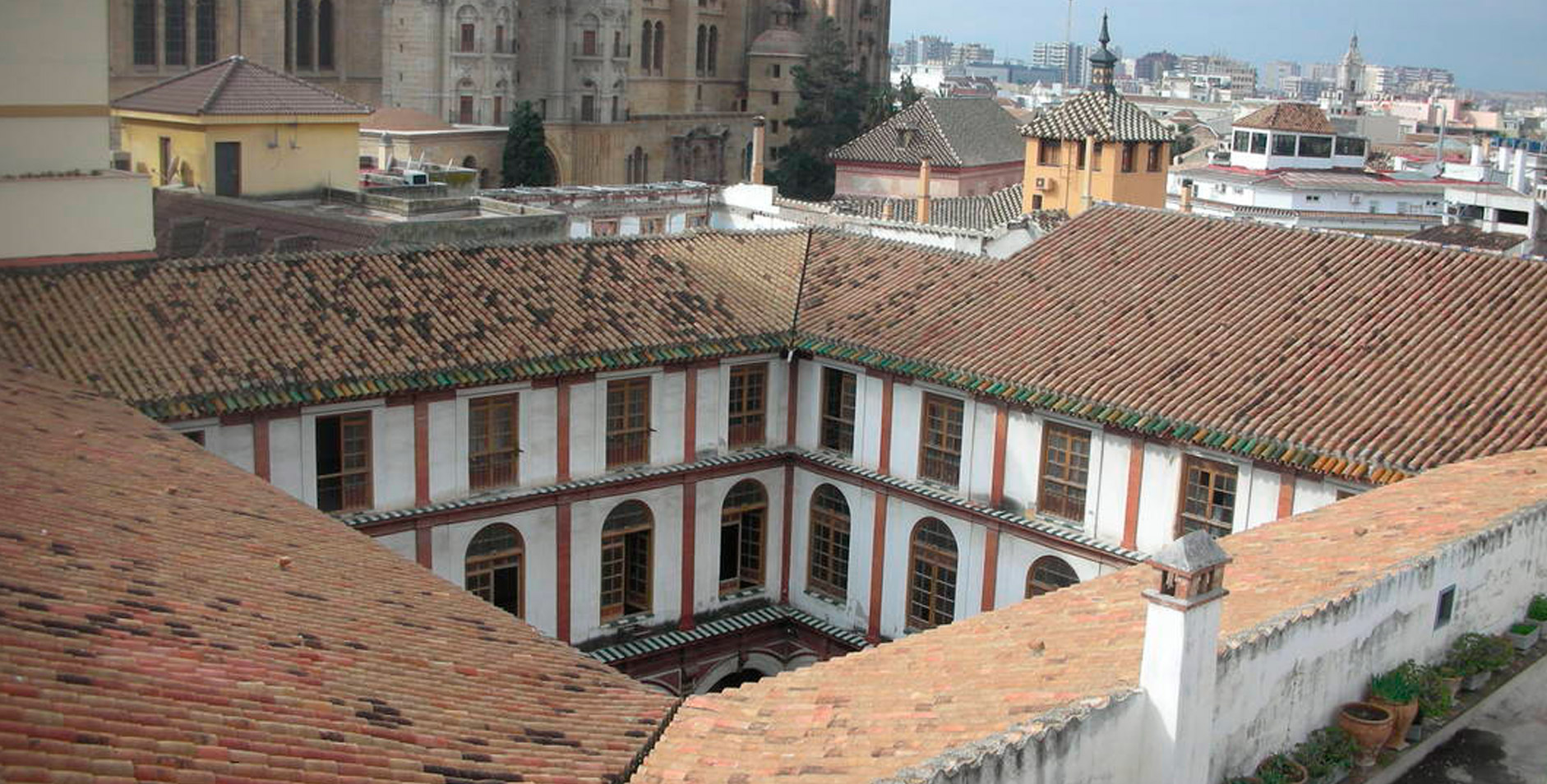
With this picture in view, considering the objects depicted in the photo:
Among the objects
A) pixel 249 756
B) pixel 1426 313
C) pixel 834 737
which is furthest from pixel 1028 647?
pixel 1426 313

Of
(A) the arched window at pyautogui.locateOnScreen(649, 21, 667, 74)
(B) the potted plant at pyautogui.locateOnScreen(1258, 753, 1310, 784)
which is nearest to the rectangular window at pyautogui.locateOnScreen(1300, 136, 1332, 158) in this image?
(A) the arched window at pyautogui.locateOnScreen(649, 21, 667, 74)

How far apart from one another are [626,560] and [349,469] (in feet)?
16.8

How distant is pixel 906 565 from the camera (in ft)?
86.9

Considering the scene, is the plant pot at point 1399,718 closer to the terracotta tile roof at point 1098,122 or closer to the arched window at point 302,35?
the terracotta tile roof at point 1098,122

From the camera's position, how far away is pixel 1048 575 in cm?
2481

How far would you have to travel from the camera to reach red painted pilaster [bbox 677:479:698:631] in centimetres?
2680

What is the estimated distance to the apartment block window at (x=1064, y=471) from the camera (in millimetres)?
24047

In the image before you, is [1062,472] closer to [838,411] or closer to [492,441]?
[838,411]

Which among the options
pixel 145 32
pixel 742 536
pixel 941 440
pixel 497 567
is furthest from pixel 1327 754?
pixel 145 32

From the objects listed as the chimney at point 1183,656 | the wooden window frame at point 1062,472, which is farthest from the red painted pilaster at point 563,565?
the chimney at point 1183,656

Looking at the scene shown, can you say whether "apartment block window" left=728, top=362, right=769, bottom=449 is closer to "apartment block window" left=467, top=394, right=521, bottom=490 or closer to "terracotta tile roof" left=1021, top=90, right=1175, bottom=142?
"apartment block window" left=467, top=394, right=521, bottom=490

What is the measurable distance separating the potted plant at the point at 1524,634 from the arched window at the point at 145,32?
61.7 m

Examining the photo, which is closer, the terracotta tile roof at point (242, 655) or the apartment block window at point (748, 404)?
the terracotta tile roof at point (242, 655)

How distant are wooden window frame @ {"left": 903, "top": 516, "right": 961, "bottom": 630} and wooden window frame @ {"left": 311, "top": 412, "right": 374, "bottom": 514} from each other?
8.50m
